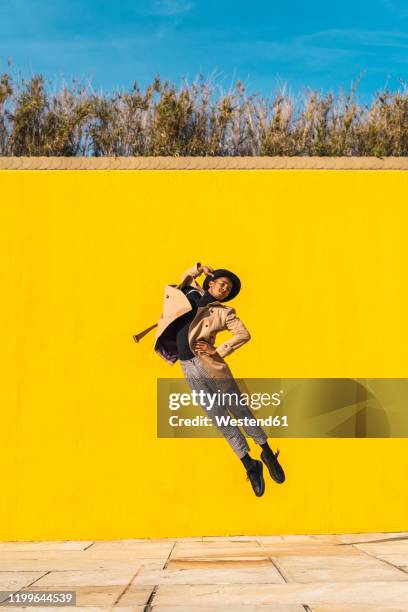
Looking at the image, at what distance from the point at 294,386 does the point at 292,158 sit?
2.11 meters

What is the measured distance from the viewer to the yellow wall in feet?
22.2

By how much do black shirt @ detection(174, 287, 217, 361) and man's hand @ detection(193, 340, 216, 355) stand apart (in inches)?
2.8

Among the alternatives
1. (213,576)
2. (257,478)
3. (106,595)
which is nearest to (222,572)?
(213,576)

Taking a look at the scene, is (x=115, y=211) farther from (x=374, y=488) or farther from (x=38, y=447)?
(x=374, y=488)

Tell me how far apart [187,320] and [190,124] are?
2.09 meters

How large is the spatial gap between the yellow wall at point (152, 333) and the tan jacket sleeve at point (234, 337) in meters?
0.06

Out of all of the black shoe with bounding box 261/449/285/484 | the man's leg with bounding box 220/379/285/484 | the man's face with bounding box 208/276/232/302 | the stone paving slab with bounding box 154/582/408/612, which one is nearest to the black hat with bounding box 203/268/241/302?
the man's face with bounding box 208/276/232/302

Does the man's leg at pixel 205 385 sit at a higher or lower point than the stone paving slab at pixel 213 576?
higher

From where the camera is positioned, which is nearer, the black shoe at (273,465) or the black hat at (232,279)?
the black shoe at (273,465)

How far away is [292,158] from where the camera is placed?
281 inches

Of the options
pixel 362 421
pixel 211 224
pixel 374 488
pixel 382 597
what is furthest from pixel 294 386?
pixel 382 597

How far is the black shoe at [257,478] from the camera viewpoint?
266 inches

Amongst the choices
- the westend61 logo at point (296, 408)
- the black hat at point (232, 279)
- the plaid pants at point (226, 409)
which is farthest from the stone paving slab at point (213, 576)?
the black hat at point (232, 279)

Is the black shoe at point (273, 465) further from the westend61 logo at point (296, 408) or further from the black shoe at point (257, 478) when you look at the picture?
the westend61 logo at point (296, 408)
